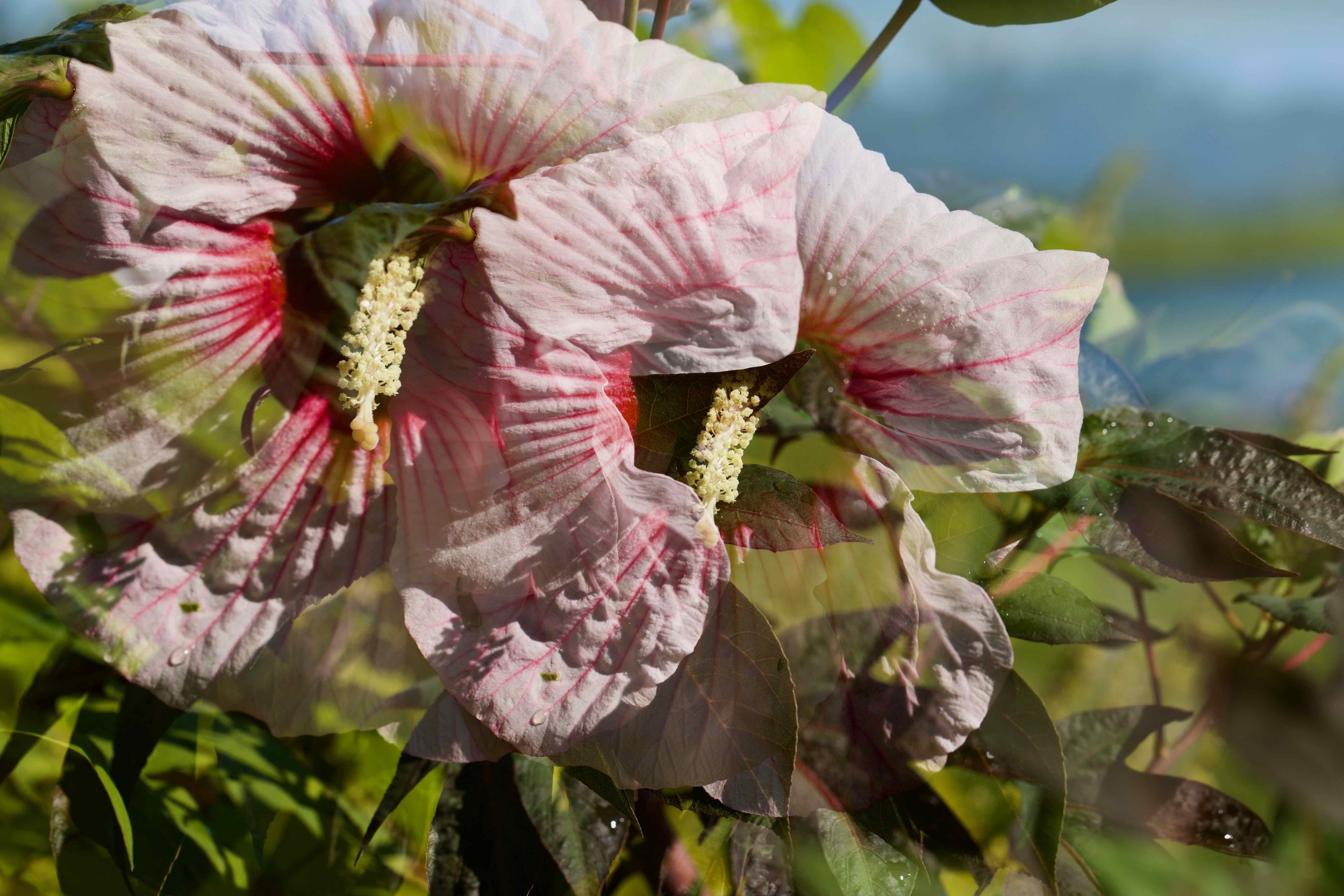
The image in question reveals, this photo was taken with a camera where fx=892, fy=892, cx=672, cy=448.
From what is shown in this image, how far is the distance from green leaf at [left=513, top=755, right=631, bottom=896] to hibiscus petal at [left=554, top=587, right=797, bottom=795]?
0.04 metres

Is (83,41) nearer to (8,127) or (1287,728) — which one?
(8,127)

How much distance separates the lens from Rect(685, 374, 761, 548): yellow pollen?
213 mm

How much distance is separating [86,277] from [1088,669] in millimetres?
263

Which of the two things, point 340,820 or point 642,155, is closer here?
point 642,155

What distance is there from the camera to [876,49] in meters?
0.27

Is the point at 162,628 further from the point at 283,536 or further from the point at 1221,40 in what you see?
the point at 1221,40

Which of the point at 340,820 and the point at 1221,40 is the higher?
the point at 1221,40

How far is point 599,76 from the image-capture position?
0.20 m

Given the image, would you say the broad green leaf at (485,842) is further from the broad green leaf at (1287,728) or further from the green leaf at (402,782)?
the broad green leaf at (1287,728)

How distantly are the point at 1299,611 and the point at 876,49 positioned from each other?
19 cm

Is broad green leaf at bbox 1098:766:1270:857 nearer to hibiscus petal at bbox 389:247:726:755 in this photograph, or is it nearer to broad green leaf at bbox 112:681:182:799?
hibiscus petal at bbox 389:247:726:755

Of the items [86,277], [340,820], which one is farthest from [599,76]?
[340,820]
